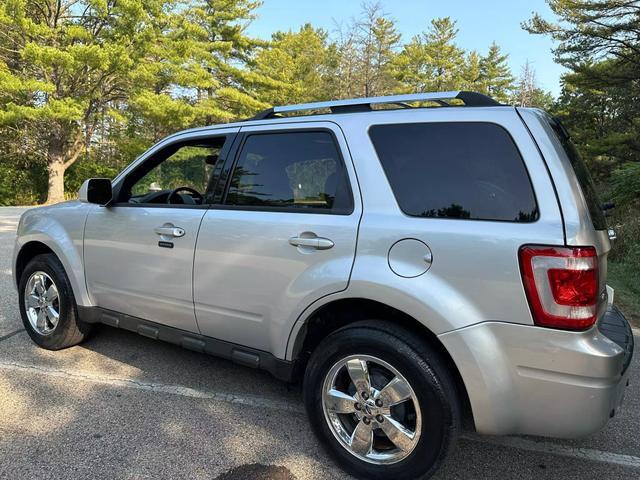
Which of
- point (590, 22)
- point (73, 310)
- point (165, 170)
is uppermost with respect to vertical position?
point (590, 22)

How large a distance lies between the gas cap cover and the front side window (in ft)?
4.80

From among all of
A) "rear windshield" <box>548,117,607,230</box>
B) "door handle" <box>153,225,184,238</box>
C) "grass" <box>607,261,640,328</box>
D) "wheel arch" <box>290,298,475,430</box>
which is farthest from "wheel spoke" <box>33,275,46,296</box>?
"grass" <box>607,261,640,328</box>

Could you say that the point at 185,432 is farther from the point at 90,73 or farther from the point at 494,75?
the point at 494,75

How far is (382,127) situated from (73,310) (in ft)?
9.31

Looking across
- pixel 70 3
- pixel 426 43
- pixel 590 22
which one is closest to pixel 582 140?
pixel 590 22

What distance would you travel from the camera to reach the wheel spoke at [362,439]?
2379 millimetres

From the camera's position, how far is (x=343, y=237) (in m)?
2.39

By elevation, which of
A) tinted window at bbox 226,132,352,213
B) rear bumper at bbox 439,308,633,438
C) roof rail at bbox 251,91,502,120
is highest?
roof rail at bbox 251,91,502,120

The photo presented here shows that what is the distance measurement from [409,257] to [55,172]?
883 inches

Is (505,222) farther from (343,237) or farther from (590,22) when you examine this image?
(590,22)

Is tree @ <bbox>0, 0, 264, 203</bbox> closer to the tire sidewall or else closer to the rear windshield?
the tire sidewall

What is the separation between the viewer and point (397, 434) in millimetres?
2275

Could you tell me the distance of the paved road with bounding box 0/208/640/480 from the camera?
246 centimetres

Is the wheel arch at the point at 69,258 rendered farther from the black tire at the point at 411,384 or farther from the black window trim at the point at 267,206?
the black tire at the point at 411,384
